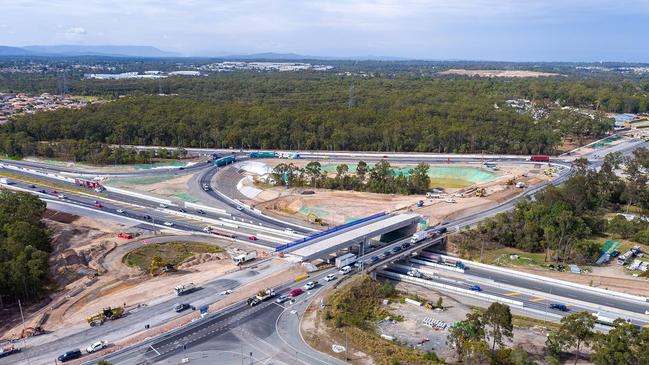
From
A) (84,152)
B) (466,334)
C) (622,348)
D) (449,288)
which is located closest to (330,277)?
(449,288)

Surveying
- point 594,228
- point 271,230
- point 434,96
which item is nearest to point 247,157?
point 271,230

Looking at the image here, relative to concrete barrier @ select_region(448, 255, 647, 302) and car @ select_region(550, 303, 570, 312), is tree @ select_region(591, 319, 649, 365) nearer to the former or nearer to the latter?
car @ select_region(550, 303, 570, 312)

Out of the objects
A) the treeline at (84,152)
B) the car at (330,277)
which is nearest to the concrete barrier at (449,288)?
the car at (330,277)

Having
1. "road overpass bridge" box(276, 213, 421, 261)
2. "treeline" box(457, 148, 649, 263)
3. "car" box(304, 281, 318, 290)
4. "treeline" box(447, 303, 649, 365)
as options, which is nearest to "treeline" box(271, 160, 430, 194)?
"road overpass bridge" box(276, 213, 421, 261)

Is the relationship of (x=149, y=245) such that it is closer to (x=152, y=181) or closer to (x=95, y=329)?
(x=95, y=329)

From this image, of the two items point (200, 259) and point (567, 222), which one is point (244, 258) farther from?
point (567, 222)
